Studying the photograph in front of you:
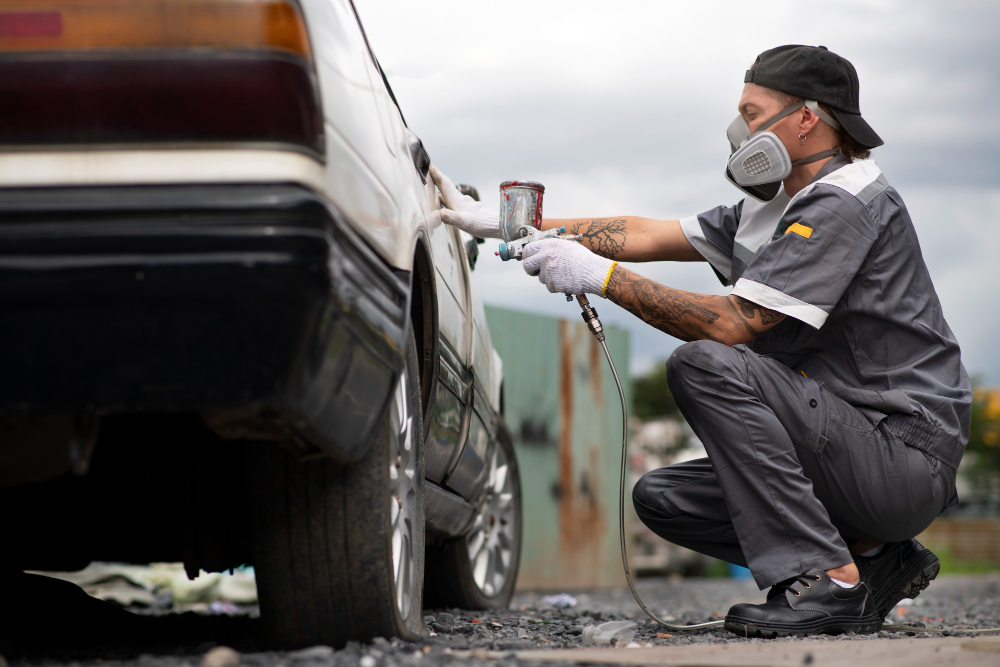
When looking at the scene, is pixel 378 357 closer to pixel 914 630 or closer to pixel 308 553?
pixel 308 553

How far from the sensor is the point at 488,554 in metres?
4.07

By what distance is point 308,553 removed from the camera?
6.03ft

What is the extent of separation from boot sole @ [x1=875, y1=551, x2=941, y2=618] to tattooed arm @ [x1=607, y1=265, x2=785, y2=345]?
0.98 metres

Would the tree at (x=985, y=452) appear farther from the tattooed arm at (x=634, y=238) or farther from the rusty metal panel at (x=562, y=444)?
the tattooed arm at (x=634, y=238)

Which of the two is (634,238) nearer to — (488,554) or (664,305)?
(664,305)

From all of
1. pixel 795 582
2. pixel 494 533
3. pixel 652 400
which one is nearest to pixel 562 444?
pixel 494 533

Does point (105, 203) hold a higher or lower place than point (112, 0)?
lower

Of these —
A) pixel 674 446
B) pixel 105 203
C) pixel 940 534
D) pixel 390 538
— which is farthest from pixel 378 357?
pixel 940 534

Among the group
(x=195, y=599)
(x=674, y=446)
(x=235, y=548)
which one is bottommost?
(x=674, y=446)

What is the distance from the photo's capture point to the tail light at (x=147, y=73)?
1380 mm

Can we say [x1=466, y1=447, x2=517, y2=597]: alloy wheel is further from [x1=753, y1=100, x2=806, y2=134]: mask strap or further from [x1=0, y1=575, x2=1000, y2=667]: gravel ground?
[x1=753, y1=100, x2=806, y2=134]: mask strap

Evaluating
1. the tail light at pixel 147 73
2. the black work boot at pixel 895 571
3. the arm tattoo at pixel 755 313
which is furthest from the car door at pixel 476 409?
the tail light at pixel 147 73

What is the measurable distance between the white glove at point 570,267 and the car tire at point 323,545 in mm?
1124

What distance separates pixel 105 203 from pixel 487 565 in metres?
2.99
